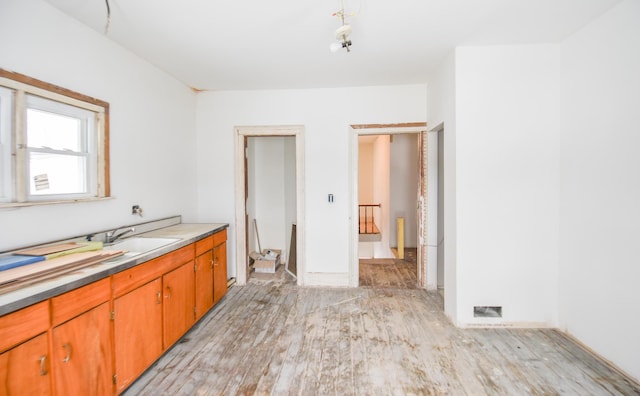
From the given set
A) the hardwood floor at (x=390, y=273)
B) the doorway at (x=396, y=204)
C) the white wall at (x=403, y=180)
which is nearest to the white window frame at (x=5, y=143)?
the hardwood floor at (x=390, y=273)

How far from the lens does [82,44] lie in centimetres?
219

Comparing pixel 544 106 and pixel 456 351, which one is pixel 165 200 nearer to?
pixel 456 351

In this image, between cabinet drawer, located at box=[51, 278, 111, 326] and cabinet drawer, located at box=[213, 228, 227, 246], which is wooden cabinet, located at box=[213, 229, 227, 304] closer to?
cabinet drawer, located at box=[213, 228, 227, 246]

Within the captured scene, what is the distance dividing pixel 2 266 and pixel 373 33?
2935 millimetres

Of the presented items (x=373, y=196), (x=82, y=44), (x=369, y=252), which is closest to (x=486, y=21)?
(x=82, y=44)

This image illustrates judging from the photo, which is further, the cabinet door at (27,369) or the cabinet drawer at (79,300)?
the cabinet drawer at (79,300)

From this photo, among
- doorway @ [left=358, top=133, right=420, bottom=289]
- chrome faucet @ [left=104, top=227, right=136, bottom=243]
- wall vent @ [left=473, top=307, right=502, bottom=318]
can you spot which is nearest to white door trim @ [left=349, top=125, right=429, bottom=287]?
wall vent @ [left=473, top=307, right=502, bottom=318]

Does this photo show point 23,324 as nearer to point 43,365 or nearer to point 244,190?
point 43,365

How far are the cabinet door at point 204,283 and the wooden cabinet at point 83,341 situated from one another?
98cm

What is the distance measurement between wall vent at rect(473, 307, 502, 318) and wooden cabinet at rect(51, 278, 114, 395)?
302cm

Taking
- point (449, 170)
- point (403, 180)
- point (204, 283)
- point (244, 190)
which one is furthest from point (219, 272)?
point (403, 180)

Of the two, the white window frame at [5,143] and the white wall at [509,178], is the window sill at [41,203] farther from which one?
the white wall at [509,178]

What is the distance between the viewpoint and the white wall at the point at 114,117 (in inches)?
70.7

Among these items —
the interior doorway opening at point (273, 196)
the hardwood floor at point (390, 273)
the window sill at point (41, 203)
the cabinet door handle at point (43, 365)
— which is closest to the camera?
the cabinet door handle at point (43, 365)
